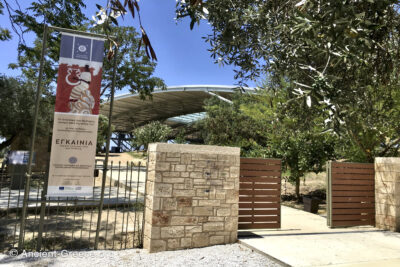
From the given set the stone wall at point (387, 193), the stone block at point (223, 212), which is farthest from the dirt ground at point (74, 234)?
the stone wall at point (387, 193)

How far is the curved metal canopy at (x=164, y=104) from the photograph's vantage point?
37.4 meters

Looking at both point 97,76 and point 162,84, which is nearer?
point 97,76

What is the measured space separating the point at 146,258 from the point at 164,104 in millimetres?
45269

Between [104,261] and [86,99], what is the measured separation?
2.70m

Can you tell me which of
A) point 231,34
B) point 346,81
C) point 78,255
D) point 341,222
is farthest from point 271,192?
point 78,255

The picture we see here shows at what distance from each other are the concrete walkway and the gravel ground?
15.0 inches

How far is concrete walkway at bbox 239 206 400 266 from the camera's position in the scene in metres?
4.36

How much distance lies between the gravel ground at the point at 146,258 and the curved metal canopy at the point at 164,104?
2928 centimetres

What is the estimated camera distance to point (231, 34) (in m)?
5.89

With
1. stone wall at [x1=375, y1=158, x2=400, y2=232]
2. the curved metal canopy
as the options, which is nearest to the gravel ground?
stone wall at [x1=375, y1=158, x2=400, y2=232]

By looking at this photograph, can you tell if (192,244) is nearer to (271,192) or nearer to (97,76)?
(271,192)

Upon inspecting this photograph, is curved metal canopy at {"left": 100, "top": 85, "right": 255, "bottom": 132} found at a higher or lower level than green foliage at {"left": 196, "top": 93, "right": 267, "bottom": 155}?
higher

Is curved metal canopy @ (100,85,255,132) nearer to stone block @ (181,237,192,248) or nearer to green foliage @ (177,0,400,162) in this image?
green foliage @ (177,0,400,162)

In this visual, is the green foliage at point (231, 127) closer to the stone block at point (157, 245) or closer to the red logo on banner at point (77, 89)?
the stone block at point (157, 245)
